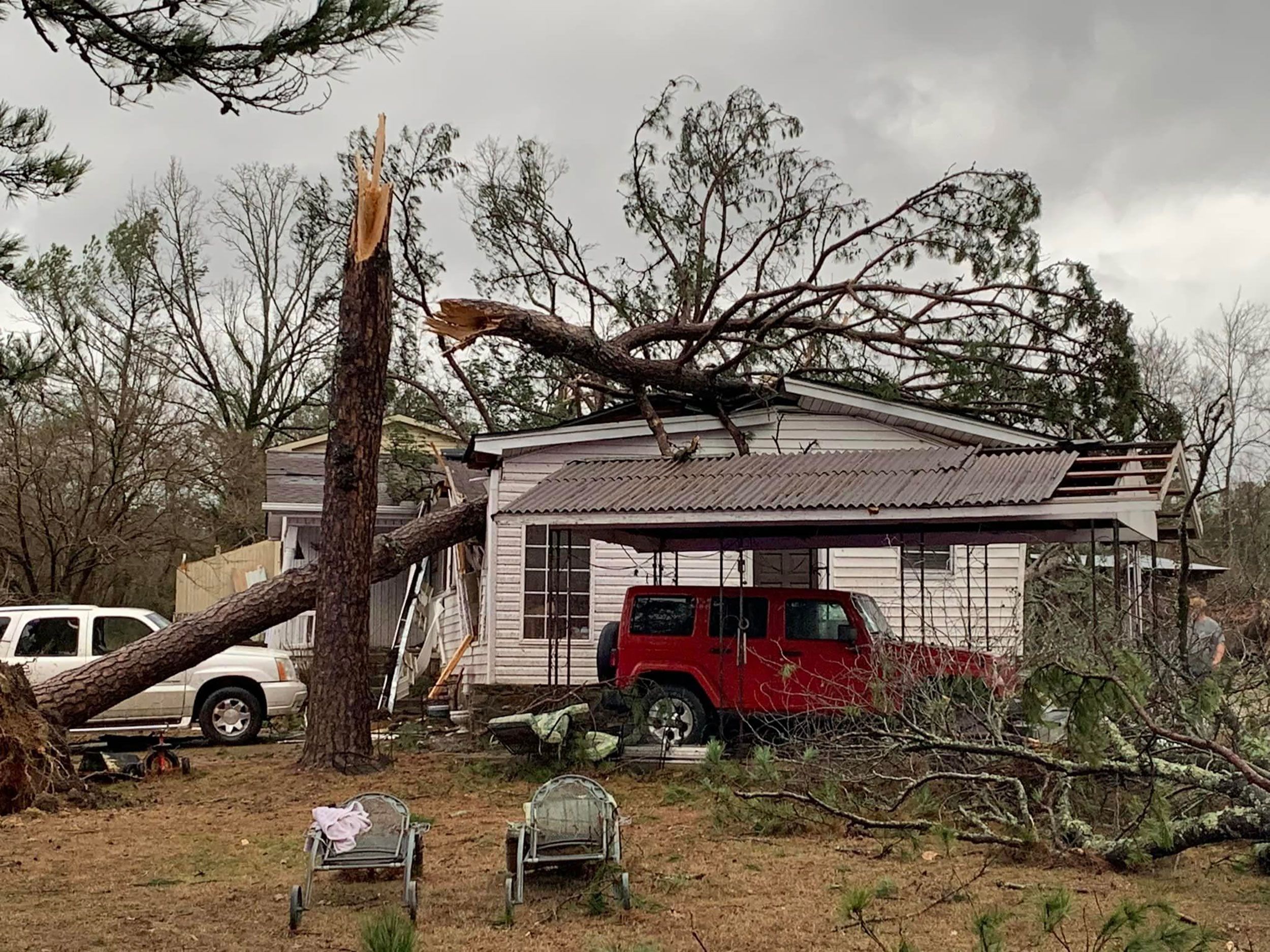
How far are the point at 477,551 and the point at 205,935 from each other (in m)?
12.5

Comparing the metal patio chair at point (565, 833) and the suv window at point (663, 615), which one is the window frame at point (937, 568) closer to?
the suv window at point (663, 615)


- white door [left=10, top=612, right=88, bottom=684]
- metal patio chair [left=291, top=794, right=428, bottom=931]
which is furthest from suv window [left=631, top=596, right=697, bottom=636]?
white door [left=10, top=612, right=88, bottom=684]

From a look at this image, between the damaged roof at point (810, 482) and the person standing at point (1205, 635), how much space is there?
5.63ft

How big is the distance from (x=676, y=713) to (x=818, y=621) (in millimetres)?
1697

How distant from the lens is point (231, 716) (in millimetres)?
15891

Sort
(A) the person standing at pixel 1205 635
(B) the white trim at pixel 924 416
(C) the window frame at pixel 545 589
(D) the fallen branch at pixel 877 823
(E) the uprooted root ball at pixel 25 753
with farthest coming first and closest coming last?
(C) the window frame at pixel 545 589
(B) the white trim at pixel 924 416
(E) the uprooted root ball at pixel 25 753
(A) the person standing at pixel 1205 635
(D) the fallen branch at pixel 877 823

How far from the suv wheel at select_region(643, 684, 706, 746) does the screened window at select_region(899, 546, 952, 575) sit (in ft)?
15.4

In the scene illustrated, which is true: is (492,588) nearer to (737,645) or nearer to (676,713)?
(676,713)

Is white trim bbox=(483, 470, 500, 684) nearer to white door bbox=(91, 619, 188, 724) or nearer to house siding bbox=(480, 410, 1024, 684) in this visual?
house siding bbox=(480, 410, 1024, 684)

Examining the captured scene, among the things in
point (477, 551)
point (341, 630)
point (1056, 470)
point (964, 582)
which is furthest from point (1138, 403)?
point (341, 630)

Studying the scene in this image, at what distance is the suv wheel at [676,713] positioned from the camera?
41.3ft

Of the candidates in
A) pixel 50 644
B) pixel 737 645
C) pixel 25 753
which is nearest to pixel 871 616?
pixel 737 645

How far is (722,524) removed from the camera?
12.9 metres

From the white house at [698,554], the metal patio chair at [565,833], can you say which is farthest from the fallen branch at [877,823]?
the white house at [698,554]
